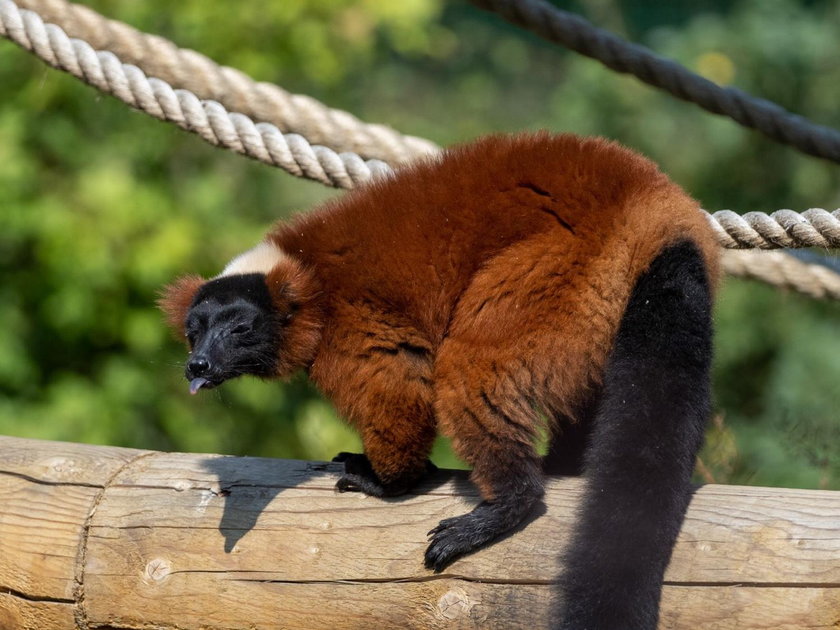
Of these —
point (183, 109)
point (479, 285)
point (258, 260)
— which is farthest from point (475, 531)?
point (183, 109)

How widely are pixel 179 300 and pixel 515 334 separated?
137 cm

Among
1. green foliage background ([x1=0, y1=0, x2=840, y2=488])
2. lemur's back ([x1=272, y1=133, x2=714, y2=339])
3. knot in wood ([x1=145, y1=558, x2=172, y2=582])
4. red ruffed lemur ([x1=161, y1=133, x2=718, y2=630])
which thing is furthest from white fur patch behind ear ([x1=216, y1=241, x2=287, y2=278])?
green foliage background ([x1=0, y1=0, x2=840, y2=488])

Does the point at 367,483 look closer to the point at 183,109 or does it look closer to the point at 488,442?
the point at 488,442

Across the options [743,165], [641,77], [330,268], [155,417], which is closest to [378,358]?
[330,268]

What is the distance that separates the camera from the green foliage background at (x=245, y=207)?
6.30 metres

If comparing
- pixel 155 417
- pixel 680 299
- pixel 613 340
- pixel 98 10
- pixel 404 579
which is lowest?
pixel 155 417

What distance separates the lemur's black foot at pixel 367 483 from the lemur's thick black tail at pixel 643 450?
26.1 inches

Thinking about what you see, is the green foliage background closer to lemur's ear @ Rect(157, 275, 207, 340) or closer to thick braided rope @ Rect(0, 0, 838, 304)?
thick braided rope @ Rect(0, 0, 838, 304)

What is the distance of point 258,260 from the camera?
146 inches

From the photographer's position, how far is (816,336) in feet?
24.0

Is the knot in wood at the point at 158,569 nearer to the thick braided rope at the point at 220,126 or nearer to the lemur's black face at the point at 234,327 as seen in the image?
the lemur's black face at the point at 234,327

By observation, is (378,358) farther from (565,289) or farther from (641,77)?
(641,77)

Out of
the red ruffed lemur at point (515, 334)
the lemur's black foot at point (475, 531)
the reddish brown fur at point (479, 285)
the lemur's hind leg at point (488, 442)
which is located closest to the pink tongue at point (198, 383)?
the red ruffed lemur at point (515, 334)

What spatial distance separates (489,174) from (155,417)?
178 inches
